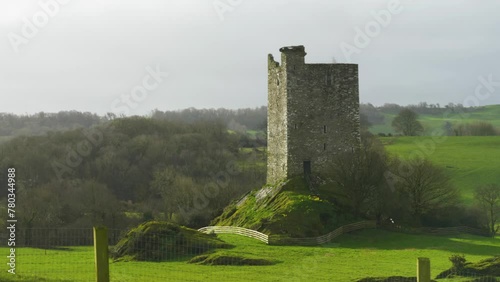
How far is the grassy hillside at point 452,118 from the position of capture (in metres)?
138

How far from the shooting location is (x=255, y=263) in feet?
106

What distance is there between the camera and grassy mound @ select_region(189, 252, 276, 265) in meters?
32.3

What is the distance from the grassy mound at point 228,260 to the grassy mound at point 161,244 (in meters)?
1.97

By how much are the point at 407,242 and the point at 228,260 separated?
39.2ft

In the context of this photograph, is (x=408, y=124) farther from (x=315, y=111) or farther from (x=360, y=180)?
(x=360, y=180)

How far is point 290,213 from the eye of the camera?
138ft

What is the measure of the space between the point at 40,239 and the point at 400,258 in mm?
25346

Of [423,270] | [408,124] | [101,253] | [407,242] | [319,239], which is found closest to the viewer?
[423,270]

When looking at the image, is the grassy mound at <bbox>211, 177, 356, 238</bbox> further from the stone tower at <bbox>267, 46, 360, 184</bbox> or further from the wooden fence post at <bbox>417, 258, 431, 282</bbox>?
the wooden fence post at <bbox>417, 258, 431, 282</bbox>

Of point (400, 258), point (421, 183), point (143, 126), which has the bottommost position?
point (400, 258)

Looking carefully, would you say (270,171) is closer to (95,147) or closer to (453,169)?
(453,169)

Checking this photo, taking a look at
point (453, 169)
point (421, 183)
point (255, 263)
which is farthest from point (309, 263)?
point (453, 169)

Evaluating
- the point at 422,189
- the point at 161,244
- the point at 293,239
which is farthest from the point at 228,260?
the point at 422,189

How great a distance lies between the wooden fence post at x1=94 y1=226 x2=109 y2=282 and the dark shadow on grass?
2688 cm
